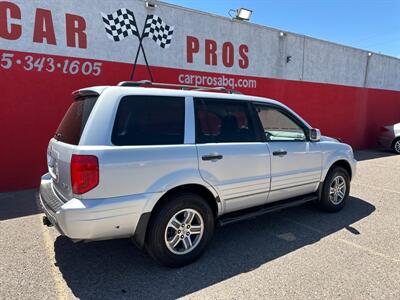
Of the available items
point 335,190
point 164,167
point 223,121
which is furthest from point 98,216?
point 335,190

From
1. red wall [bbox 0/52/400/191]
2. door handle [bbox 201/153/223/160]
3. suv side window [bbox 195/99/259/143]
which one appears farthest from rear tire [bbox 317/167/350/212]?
red wall [bbox 0/52/400/191]

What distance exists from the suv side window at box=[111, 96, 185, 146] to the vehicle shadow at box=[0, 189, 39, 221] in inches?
120

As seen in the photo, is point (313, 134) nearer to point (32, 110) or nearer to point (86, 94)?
point (86, 94)

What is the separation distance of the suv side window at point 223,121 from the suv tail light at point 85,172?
113cm

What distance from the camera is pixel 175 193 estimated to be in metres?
3.20

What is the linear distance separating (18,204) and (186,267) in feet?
12.1

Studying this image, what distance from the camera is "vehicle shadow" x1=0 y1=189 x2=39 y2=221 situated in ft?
16.0

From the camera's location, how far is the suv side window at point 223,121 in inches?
136

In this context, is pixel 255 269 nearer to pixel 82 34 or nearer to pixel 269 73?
pixel 82 34

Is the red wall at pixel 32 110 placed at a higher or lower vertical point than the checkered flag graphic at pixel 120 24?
lower

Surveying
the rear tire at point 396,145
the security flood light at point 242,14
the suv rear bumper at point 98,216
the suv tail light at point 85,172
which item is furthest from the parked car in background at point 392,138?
the suv tail light at point 85,172

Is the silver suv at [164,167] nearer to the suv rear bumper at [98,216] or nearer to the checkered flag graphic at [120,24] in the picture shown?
the suv rear bumper at [98,216]

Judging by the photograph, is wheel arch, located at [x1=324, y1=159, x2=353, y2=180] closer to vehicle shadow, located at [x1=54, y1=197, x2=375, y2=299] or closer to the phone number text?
vehicle shadow, located at [x1=54, y1=197, x2=375, y2=299]

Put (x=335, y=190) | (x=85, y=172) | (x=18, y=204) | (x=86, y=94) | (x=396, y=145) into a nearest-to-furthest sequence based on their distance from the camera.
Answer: (x=85, y=172) → (x=86, y=94) → (x=335, y=190) → (x=18, y=204) → (x=396, y=145)
